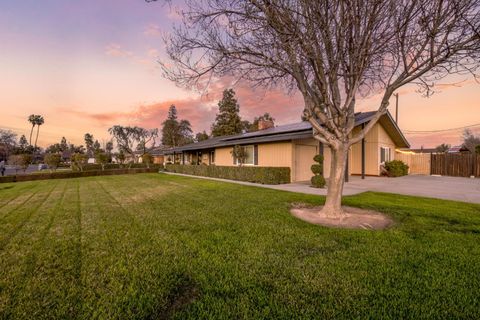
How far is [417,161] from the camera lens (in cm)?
2098

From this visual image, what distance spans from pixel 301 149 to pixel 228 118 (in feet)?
118

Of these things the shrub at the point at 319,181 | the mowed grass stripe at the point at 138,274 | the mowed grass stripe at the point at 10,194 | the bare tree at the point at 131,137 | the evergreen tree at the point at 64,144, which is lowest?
the mowed grass stripe at the point at 10,194

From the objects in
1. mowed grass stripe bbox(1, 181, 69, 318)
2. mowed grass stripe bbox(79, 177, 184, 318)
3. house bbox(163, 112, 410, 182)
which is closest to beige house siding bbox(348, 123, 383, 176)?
house bbox(163, 112, 410, 182)

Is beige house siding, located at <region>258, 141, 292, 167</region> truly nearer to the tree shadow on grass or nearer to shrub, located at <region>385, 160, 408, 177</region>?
shrub, located at <region>385, 160, 408, 177</region>

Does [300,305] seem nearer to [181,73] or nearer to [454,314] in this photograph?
[454,314]

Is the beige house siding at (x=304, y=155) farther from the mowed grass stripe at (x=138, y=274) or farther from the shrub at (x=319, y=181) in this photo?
the mowed grass stripe at (x=138, y=274)

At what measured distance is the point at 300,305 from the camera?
2.26 m

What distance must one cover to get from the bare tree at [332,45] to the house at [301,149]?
20.3ft

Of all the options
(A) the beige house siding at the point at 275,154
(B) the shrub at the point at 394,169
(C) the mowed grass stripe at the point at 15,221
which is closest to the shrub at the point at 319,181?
(A) the beige house siding at the point at 275,154

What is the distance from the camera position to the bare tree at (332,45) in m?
4.59

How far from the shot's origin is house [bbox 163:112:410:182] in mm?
14000

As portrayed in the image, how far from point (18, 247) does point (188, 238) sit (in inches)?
117

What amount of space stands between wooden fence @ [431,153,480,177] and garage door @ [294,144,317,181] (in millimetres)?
12874

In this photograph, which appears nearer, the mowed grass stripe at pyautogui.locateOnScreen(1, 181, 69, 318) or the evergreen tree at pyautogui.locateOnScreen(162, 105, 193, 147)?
the mowed grass stripe at pyautogui.locateOnScreen(1, 181, 69, 318)
